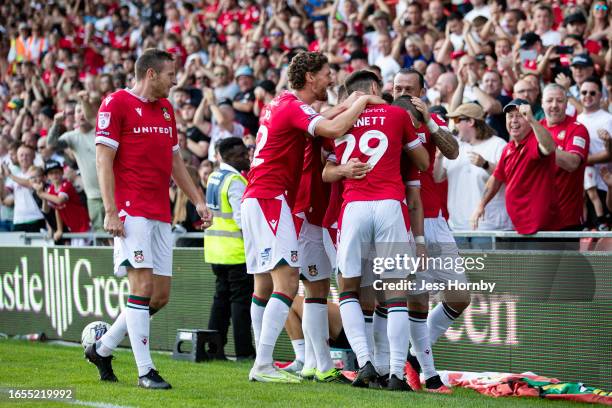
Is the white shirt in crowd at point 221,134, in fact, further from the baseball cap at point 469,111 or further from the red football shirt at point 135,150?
the red football shirt at point 135,150

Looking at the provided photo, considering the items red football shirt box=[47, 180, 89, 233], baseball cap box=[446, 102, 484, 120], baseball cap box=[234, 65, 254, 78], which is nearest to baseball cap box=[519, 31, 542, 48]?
baseball cap box=[446, 102, 484, 120]

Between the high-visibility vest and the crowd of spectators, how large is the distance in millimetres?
2006

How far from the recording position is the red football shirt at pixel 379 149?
7.88 m

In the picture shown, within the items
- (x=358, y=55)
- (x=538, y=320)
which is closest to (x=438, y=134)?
(x=538, y=320)

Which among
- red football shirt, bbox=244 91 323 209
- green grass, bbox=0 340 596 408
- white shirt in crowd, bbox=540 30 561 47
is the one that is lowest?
green grass, bbox=0 340 596 408

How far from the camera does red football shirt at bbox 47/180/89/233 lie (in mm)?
14516

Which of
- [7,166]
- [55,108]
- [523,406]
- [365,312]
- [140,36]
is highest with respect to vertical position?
[140,36]

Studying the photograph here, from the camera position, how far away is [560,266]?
338 inches

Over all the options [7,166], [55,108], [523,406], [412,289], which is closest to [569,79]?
[412,289]

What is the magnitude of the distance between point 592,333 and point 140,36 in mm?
16036

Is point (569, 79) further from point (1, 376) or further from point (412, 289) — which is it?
point (1, 376)

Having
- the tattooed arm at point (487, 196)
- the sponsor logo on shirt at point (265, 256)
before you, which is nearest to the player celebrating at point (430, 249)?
the sponsor logo on shirt at point (265, 256)

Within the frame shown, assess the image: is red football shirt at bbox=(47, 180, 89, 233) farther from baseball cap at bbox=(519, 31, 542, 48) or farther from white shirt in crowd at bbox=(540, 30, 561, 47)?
white shirt in crowd at bbox=(540, 30, 561, 47)

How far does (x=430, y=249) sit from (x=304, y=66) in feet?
Result: 6.06
